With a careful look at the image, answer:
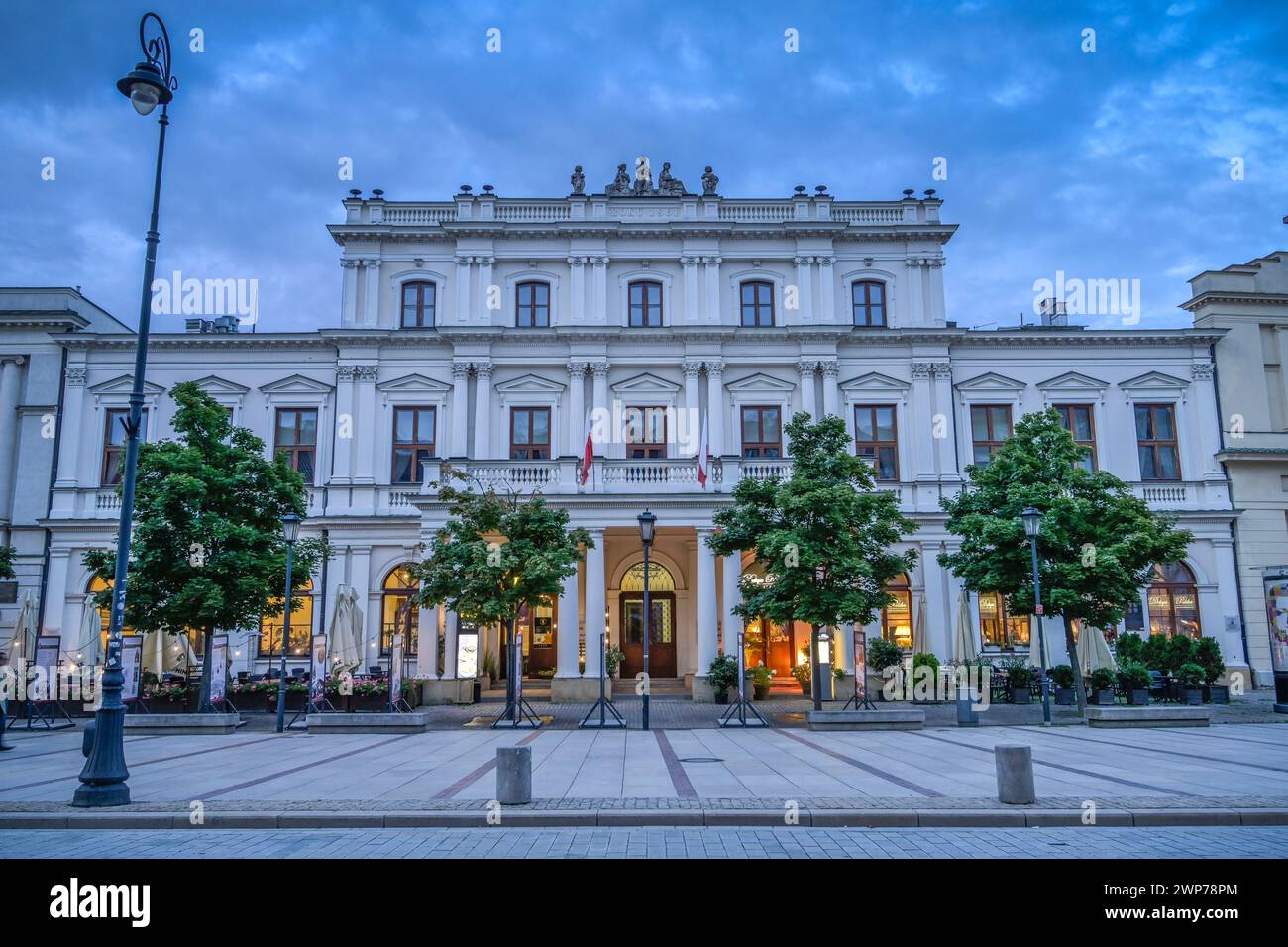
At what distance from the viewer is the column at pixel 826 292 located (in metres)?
33.2

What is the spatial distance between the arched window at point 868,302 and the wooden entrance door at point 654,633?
13352 mm

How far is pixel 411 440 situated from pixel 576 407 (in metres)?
6.55

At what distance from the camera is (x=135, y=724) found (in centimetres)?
2102

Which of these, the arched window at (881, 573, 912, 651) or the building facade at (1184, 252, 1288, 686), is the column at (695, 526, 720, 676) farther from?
the building facade at (1184, 252, 1288, 686)

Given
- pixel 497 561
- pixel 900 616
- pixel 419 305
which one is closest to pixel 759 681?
pixel 900 616

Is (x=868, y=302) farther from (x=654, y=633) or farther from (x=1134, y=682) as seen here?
(x=1134, y=682)

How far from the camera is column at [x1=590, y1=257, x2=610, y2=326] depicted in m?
33.0

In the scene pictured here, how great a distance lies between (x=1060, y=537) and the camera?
74.1 ft

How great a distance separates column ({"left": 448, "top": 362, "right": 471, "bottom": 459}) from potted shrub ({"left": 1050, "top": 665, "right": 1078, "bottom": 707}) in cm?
2170

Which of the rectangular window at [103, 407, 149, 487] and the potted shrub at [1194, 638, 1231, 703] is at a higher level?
the rectangular window at [103, 407, 149, 487]

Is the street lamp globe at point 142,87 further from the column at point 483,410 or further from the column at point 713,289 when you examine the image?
the column at point 713,289

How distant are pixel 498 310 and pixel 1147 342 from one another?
83.4 feet

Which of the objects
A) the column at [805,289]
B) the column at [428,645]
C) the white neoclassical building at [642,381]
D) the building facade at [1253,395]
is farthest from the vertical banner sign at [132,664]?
the building facade at [1253,395]

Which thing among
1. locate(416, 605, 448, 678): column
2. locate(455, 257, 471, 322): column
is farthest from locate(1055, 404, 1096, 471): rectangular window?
Result: locate(416, 605, 448, 678): column
